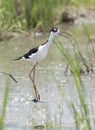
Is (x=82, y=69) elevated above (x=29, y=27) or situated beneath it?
situated beneath

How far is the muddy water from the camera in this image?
223 inches

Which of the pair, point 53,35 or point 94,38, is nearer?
point 53,35

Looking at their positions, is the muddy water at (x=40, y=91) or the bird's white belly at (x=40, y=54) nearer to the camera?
the muddy water at (x=40, y=91)

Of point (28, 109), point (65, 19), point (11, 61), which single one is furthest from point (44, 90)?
point (65, 19)

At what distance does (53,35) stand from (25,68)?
167 centimetres

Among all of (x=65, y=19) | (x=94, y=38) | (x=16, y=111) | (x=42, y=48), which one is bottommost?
(x=16, y=111)

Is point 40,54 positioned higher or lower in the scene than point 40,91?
higher

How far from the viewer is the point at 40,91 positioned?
714 cm

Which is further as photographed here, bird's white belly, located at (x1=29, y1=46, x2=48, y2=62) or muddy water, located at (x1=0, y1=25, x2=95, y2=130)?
bird's white belly, located at (x1=29, y1=46, x2=48, y2=62)

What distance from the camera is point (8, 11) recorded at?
416 inches

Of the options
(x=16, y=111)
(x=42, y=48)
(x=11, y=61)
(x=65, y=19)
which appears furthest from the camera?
(x=65, y=19)

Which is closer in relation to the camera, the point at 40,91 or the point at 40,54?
the point at 40,54

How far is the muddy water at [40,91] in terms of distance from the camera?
223 inches

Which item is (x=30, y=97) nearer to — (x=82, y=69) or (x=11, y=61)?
(x=82, y=69)
